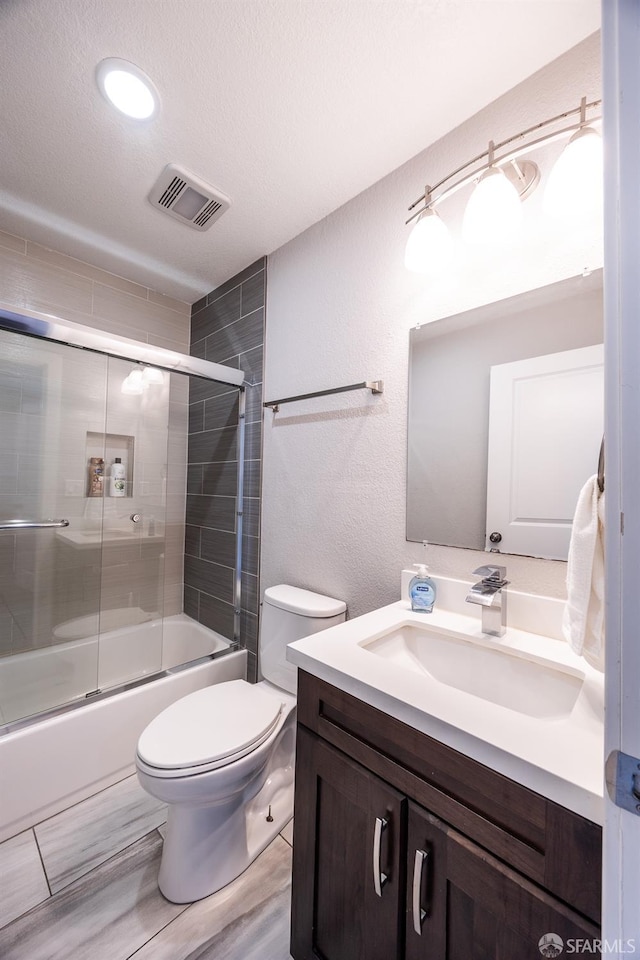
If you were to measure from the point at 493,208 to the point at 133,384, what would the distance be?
5.71 feet

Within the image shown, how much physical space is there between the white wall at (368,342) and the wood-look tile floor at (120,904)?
90cm

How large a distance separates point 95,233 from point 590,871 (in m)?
2.59

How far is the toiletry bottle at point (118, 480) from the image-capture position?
78.9 inches

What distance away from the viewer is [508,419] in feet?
3.66

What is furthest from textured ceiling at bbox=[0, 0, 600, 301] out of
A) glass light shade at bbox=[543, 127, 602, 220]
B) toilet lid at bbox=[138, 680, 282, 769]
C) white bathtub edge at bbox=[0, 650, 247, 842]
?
white bathtub edge at bbox=[0, 650, 247, 842]

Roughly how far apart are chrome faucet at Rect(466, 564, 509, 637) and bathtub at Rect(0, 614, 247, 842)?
1.44m

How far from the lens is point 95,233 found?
1.84 metres

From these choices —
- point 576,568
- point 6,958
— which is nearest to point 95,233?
point 576,568

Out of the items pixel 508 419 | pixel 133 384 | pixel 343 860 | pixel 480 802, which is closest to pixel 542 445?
pixel 508 419

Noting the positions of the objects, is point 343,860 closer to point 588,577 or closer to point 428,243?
point 588,577

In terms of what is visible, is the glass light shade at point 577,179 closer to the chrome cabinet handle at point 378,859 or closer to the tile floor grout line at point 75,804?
the chrome cabinet handle at point 378,859

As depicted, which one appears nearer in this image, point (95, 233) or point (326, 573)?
point (326, 573)

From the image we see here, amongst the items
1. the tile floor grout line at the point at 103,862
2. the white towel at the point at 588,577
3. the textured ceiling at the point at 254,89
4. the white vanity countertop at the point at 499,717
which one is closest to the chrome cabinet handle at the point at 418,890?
the white vanity countertop at the point at 499,717

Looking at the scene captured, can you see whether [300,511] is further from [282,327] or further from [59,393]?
[59,393]
